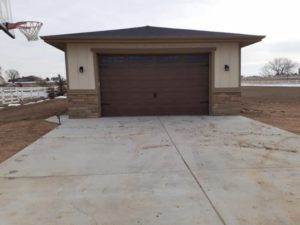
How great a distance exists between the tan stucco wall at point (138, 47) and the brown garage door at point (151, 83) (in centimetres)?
49

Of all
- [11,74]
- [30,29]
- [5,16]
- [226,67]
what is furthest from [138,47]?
[11,74]

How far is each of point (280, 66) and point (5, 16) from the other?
95.7 metres

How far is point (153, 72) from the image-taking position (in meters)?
10.4

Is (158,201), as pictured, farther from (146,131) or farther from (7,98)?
(7,98)

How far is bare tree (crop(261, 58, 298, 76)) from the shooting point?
303ft

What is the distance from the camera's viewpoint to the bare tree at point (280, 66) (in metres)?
92.5

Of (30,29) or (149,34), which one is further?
(30,29)

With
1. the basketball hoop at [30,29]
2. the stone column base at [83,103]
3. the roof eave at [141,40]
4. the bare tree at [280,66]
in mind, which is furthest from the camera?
the bare tree at [280,66]

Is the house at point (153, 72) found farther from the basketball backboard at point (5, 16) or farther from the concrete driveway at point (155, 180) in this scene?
the basketball backboard at point (5, 16)

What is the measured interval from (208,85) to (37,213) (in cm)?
847

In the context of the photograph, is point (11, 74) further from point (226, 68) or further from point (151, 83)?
point (226, 68)

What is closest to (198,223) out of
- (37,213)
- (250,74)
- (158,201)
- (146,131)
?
(158,201)

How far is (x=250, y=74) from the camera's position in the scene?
103 m

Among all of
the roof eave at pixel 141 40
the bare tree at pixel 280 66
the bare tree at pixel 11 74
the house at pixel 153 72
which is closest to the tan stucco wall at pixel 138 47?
the house at pixel 153 72
